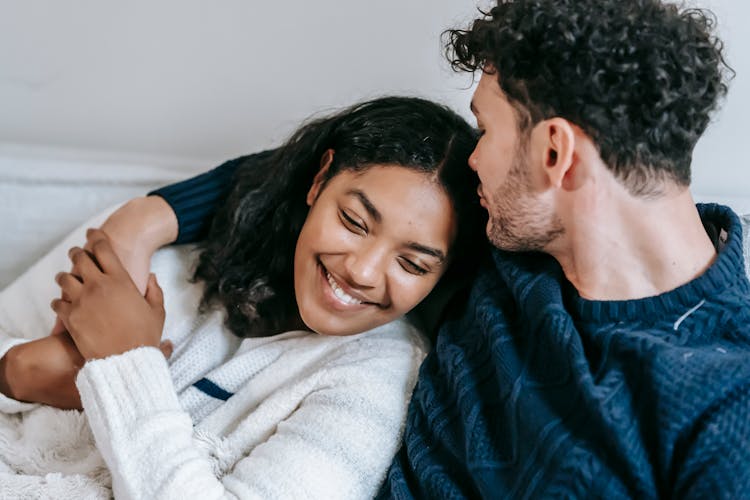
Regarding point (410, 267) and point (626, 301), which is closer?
point (626, 301)

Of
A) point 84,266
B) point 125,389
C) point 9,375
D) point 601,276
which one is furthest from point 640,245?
point 9,375

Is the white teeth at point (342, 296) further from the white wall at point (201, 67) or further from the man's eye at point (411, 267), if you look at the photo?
the white wall at point (201, 67)

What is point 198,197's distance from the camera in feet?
5.02

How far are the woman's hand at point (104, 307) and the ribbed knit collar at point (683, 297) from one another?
68 cm

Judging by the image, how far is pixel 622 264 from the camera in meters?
1.10

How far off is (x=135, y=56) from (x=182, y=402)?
0.82 m

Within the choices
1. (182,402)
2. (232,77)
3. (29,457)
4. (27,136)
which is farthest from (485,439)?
(27,136)

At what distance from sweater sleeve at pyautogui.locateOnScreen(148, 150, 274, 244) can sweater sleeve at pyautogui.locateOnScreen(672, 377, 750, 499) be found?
3.09ft

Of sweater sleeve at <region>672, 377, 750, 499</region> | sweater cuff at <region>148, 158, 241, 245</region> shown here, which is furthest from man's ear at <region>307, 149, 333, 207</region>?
sweater sleeve at <region>672, 377, 750, 499</region>

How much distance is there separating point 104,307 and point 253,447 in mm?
328

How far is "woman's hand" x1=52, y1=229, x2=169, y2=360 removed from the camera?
1.26 metres

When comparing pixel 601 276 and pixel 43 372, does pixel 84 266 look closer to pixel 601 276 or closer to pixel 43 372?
pixel 43 372

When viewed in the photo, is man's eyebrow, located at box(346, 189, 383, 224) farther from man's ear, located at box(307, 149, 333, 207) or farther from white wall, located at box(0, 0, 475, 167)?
white wall, located at box(0, 0, 475, 167)

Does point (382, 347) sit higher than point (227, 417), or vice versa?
point (382, 347)
